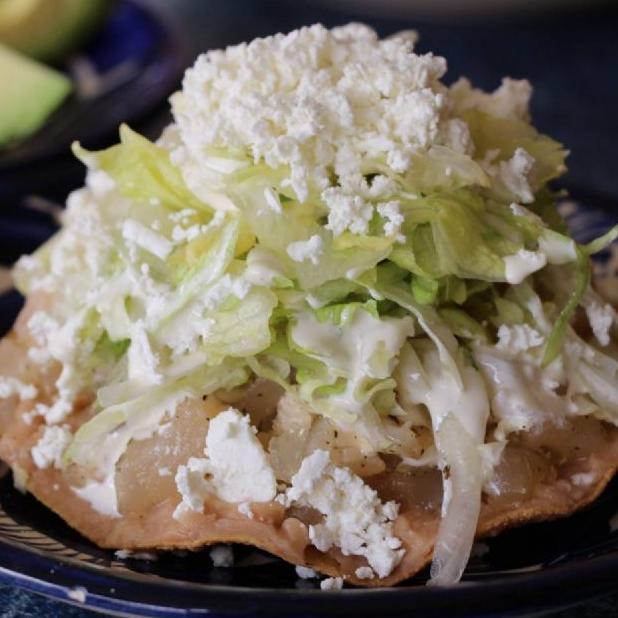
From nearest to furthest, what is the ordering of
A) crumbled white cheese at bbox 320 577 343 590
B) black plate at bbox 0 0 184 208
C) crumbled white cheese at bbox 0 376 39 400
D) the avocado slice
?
1. crumbled white cheese at bbox 320 577 343 590
2. crumbled white cheese at bbox 0 376 39 400
3. black plate at bbox 0 0 184 208
4. the avocado slice

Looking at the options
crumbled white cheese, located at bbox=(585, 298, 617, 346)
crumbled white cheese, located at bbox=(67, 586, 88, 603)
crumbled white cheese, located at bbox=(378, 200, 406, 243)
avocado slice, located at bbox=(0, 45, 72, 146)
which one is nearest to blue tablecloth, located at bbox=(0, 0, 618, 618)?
avocado slice, located at bbox=(0, 45, 72, 146)

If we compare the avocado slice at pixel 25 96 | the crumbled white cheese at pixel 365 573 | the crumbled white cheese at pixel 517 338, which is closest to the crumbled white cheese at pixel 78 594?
the crumbled white cheese at pixel 365 573

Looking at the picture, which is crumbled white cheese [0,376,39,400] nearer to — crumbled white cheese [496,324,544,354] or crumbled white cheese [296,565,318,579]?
crumbled white cheese [296,565,318,579]

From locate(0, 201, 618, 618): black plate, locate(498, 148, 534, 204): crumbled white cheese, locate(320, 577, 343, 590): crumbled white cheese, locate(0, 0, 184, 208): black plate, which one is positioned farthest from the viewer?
locate(0, 0, 184, 208): black plate

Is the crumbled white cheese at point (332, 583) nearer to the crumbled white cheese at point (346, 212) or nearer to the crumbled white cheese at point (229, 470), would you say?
the crumbled white cheese at point (229, 470)

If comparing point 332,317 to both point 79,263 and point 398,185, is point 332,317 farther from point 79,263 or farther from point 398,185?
point 79,263

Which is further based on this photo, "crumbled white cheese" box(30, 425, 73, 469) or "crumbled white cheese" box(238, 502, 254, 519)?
"crumbled white cheese" box(30, 425, 73, 469)
